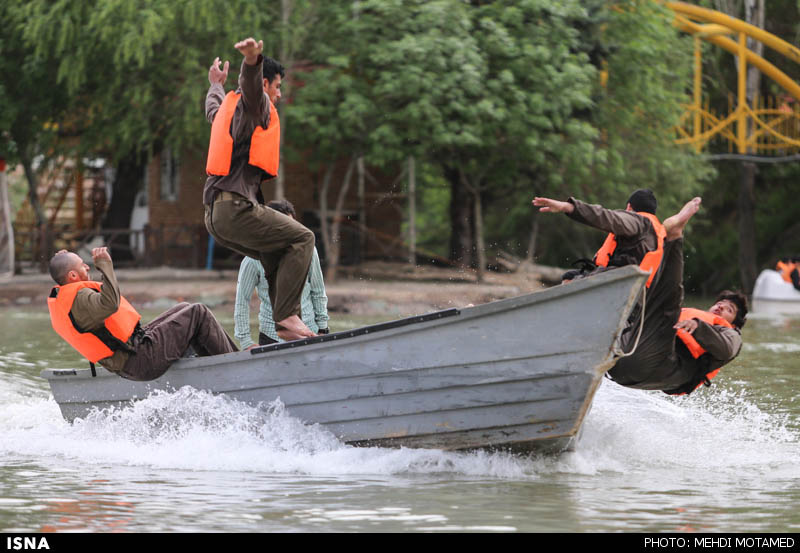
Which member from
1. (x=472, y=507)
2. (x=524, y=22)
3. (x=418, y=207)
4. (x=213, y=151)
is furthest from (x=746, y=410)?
(x=418, y=207)

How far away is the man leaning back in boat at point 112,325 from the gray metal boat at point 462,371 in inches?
16.5

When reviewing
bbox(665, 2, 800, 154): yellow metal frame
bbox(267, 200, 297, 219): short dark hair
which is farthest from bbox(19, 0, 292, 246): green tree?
bbox(267, 200, 297, 219): short dark hair

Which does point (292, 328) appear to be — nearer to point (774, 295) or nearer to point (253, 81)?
point (253, 81)

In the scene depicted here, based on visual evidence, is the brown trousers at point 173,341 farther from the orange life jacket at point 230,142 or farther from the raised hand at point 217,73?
the raised hand at point 217,73

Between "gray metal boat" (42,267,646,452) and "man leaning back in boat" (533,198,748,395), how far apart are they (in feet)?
2.12

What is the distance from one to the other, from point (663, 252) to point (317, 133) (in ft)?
44.2

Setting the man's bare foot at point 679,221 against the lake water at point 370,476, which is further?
the man's bare foot at point 679,221

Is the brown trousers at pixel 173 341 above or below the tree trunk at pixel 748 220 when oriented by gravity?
above

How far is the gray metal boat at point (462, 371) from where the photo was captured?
271 inches

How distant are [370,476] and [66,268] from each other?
2.31 meters

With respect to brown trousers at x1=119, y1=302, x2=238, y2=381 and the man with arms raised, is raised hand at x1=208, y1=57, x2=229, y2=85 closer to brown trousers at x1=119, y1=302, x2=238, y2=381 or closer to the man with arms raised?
the man with arms raised

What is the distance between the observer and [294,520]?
5.93 meters

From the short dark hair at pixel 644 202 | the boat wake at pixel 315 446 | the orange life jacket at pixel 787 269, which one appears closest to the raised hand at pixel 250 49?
the boat wake at pixel 315 446

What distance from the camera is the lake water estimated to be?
600 centimetres
